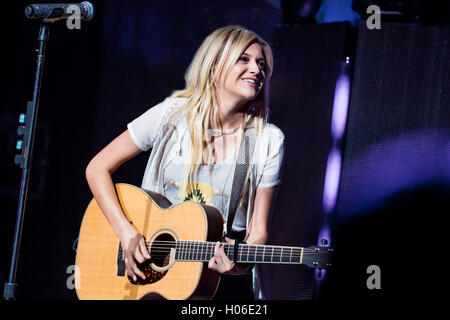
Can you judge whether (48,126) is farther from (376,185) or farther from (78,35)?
(376,185)

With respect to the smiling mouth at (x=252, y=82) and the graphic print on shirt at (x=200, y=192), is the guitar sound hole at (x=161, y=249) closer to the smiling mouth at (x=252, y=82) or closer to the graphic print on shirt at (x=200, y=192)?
the graphic print on shirt at (x=200, y=192)

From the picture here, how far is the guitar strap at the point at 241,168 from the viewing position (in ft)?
8.09

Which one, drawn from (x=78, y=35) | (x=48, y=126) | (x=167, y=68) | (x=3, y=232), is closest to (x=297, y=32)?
(x=167, y=68)

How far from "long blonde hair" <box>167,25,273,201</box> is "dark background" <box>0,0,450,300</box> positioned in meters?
0.57

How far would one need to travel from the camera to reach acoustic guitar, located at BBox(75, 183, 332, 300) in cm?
216

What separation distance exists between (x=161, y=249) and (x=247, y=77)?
93 centimetres

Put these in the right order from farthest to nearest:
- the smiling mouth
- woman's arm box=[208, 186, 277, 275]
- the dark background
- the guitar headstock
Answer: the dark background, the smiling mouth, woman's arm box=[208, 186, 277, 275], the guitar headstock

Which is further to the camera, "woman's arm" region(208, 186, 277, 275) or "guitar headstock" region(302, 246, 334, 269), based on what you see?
"woman's arm" region(208, 186, 277, 275)

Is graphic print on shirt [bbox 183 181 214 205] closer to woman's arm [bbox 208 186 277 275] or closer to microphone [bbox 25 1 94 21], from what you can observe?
woman's arm [bbox 208 186 277 275]

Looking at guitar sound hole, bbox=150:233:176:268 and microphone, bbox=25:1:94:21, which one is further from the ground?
microphone, bbox=25:1:94:21

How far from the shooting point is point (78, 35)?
3.32 metres

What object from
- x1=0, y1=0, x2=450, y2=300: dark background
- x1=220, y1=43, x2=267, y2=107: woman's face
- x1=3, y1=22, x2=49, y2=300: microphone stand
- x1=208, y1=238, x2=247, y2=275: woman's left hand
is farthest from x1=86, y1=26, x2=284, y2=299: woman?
x1=0, y1=0, x2=450, y2=300: dark background

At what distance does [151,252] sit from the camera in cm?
235
